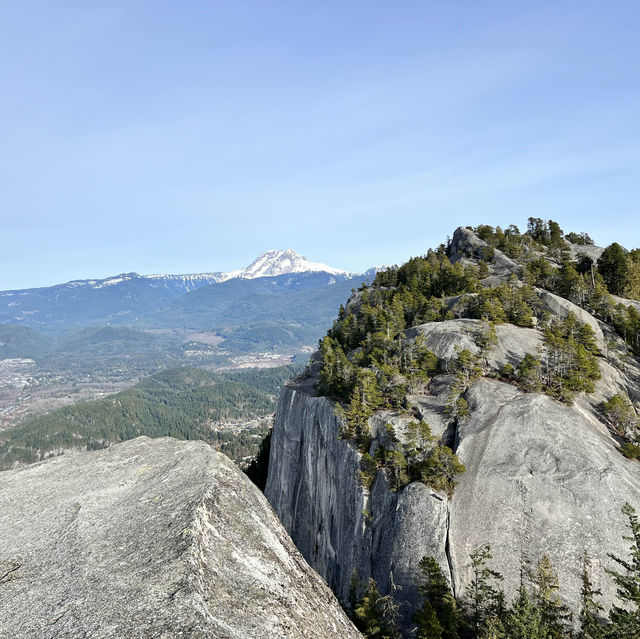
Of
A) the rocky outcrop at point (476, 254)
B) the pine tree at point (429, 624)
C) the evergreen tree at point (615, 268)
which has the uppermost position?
the rocky outcrop at point (476, 254)

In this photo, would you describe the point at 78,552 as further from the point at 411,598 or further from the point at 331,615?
the point at 411,598

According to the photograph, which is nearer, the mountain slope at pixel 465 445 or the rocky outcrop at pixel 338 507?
the mountain slope at pixel 465 445

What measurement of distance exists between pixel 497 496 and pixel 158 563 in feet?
96.7

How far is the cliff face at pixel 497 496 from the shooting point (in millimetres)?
32438

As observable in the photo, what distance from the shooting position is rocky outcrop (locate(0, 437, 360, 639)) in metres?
15.9

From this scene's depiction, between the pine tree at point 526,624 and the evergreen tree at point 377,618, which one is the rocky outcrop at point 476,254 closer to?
the pine tree at point 526,624

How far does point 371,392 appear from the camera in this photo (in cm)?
4912

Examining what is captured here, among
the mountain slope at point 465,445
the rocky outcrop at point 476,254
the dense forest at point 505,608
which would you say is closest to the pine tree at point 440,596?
the dense forest at point 505,608

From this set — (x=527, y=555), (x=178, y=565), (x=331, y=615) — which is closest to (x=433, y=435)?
(x=527, y=555)

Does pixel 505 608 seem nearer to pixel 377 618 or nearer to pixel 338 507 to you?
pixel 377 618

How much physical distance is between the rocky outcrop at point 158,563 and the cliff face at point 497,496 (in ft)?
53.9

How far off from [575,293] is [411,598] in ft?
184

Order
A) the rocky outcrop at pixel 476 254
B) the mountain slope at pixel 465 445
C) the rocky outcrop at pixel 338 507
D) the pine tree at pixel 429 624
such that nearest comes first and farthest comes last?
the pine tree at pixel 429 624 < the mountain slope at pixel 465 445 < the rocky outcrop at pixel 338 507 < the rocky outcrop at pixel 476 254

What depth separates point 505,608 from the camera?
2981 centimetres
